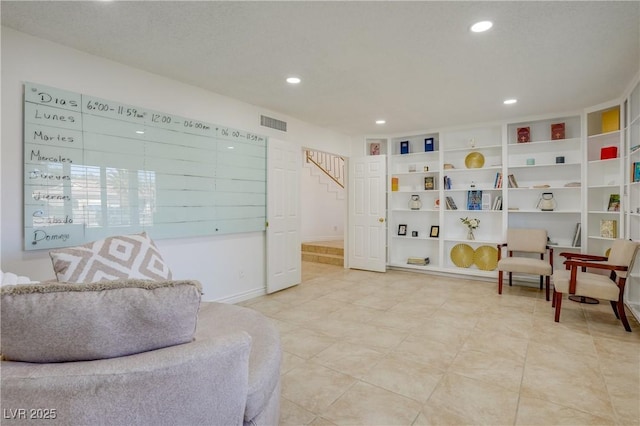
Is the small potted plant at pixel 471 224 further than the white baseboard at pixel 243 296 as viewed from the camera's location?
Yes

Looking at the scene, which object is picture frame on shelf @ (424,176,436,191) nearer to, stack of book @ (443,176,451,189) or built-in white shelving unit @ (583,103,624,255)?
stack of book @ (443,176,451,189)

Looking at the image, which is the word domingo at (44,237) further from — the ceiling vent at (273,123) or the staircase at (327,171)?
the staircase at (327,171)

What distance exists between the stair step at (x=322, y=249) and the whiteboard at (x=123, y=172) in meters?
3.08

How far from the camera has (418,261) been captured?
569 centimetres

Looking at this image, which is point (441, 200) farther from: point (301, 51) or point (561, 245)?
point (301, 51)

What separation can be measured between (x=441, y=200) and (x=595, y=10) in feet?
11.5

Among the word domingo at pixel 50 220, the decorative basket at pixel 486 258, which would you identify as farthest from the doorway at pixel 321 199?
the word domingo at pixel 50 220

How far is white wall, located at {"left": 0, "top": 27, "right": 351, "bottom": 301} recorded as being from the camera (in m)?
2.34

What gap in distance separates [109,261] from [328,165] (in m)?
7.05

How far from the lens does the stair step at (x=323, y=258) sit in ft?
21.2

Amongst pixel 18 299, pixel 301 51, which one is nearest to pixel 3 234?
pixel 18 299

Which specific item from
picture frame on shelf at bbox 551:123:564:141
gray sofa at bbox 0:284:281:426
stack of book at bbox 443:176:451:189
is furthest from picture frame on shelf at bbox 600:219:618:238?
gray sofa at bbox 0:284:281:426

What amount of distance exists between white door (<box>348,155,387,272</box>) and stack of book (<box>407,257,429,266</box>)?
1.45 feet

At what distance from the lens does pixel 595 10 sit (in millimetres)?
2111
